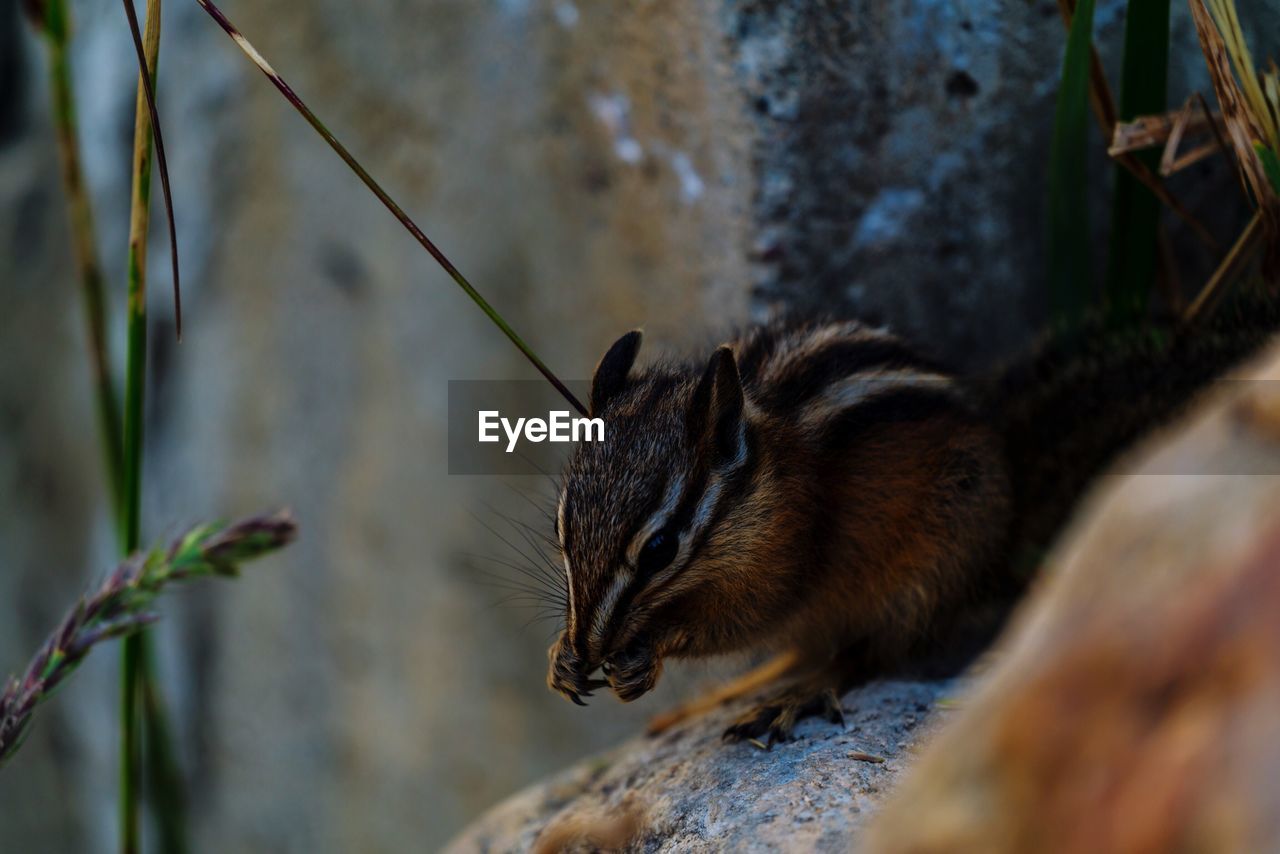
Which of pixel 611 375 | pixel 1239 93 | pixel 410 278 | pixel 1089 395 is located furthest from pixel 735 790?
pixel 410 278

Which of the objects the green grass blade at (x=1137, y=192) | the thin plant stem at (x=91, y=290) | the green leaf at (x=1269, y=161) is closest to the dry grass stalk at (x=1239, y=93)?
the green leaf at (x=1269, y=161)

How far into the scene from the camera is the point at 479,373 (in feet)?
9.62

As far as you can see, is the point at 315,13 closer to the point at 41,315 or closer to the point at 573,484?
the point at 41,315

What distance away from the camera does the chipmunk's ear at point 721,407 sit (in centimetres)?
160

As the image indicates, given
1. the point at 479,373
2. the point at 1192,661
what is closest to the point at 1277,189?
the point at 1192,661

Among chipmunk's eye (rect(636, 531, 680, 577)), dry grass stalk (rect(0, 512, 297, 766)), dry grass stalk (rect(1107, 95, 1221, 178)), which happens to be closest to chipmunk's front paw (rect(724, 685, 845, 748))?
chipmunk's eye (rect(636, 531, 680, 577))

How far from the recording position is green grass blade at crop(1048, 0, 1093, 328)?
1.75m

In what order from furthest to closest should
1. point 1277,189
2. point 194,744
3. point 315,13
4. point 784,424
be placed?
point 194,744 < point 315,13 < point 784,424 < point 1277,189

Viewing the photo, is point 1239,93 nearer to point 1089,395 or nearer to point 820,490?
point 1089,395

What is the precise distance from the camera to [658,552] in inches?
62.1

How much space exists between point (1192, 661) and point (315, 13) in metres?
2.79

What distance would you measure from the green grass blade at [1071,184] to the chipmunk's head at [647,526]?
75cm

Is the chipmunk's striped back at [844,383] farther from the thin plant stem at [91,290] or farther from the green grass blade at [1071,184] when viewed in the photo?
the thin plant stem at [91,290]

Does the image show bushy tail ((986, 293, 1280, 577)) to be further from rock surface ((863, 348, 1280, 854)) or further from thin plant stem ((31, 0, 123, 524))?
thin plant stem ((31, 0, 123, 524))
